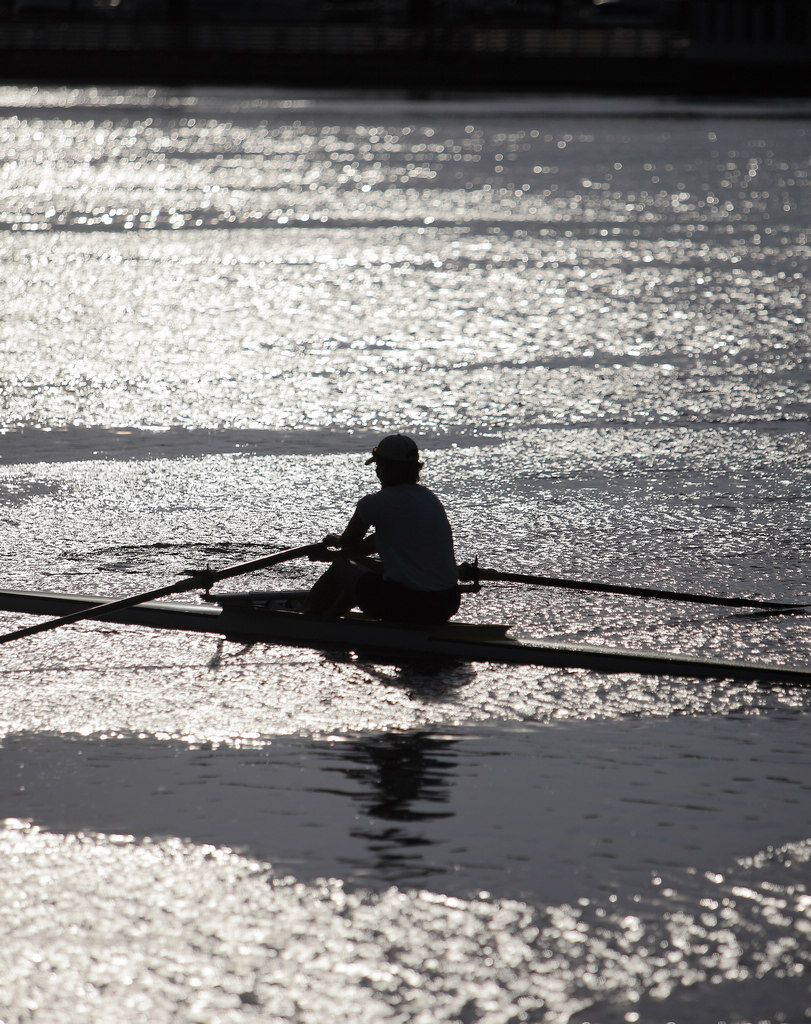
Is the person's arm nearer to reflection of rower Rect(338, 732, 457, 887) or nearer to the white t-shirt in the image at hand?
the white t-shirt

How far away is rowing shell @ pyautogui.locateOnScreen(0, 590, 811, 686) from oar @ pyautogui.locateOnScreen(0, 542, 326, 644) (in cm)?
7

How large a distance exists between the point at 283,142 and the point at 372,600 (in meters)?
33.7

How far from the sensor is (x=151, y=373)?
49.4ft

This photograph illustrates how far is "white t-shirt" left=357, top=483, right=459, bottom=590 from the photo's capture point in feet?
24.7

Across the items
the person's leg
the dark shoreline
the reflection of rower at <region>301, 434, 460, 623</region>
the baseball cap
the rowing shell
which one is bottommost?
the rowing shell

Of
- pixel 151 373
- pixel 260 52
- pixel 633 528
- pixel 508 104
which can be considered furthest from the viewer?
pixel 260 52

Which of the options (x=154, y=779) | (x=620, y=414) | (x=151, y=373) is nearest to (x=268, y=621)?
(x=154, y=779)

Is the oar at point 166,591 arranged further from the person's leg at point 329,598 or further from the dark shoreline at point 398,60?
the dark shoreline at point 398,60

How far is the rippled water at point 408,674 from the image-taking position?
16.5 feet

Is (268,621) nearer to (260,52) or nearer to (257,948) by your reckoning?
(257,948)

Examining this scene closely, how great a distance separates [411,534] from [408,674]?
66 centimetres

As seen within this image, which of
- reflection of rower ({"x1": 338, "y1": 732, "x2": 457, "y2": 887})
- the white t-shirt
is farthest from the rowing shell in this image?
reflection of rower ({"x1": 338, "y1": 732, "x2": 457, "y2": 887})

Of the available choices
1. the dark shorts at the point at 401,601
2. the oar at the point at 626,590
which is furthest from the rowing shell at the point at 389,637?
the oar at the point at 626,590

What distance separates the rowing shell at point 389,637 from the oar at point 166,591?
0.07 m
